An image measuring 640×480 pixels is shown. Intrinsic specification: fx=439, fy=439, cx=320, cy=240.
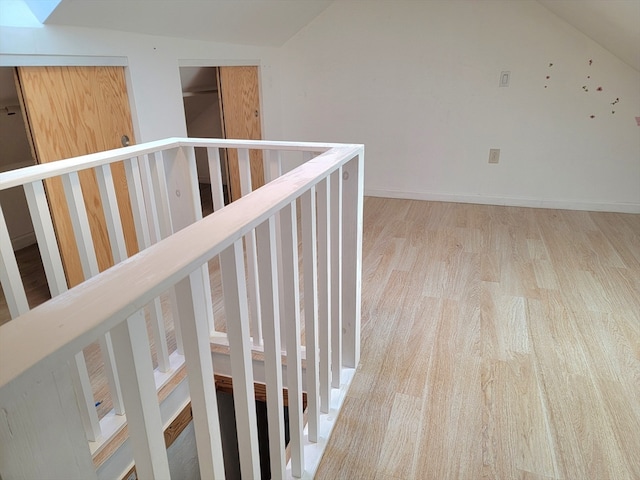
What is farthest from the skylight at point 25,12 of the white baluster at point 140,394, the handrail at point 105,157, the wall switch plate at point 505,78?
the wall switch plate at point 505,78

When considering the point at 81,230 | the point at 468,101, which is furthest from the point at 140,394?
the point at 468,101

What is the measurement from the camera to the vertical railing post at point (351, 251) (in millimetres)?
1519

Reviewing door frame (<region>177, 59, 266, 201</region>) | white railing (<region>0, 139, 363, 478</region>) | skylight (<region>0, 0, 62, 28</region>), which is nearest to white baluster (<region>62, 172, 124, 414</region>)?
white railing (<region>0, 139, 363, 478</region>)

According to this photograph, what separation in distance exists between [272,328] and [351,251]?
2.22ft

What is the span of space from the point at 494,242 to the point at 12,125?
11.2 feet

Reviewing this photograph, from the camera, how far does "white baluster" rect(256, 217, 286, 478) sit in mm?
922

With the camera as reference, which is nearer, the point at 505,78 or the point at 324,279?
the point at 324,279

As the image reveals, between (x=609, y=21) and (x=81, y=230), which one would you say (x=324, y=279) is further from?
(x=609, y=21)

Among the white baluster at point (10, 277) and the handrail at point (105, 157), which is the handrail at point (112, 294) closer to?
the handrail at point (105, 157)

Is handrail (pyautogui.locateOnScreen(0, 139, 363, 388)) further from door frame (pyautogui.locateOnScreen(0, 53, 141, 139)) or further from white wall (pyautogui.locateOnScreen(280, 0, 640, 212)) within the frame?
white wall (pyautogui.locateOnScreen(280, 0, 640, 212))

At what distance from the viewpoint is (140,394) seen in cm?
57

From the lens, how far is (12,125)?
302 centimetres

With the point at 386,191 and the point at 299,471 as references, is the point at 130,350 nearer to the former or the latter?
the point at 299,471

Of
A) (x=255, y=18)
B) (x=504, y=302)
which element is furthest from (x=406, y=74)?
(x=504, y=302)
